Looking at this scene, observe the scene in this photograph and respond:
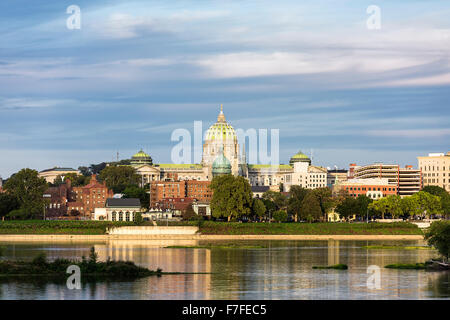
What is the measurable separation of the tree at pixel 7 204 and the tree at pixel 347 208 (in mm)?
52752

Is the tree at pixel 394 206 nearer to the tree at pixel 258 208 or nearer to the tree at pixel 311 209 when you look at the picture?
the tree at pixel 311 209

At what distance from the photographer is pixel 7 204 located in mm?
155000

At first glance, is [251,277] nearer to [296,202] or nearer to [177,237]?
[177,237]

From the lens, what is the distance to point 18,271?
71625 millimetres

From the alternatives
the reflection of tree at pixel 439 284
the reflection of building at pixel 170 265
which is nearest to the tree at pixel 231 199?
the reflection of building at pixel 170 265

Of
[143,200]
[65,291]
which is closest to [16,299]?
[65,291]

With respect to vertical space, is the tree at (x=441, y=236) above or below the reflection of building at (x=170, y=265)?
above

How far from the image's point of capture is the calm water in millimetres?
63281

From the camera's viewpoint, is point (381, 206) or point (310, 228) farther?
point (381, 206)

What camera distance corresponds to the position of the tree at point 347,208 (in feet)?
525

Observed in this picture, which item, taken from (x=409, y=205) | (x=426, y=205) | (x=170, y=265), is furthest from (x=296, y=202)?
(x=170, y=265)

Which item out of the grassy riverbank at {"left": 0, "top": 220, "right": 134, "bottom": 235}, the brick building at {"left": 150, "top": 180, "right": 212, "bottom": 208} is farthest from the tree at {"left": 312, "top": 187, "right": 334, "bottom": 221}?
the grassy riverbank at {"left": 0, "top": 220, "right": 134, "bottom": 235}

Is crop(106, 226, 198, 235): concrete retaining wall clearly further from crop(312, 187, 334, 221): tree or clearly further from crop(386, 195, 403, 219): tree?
crop(386, 195, 403, 219): tree

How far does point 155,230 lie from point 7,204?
28866 millimetres
